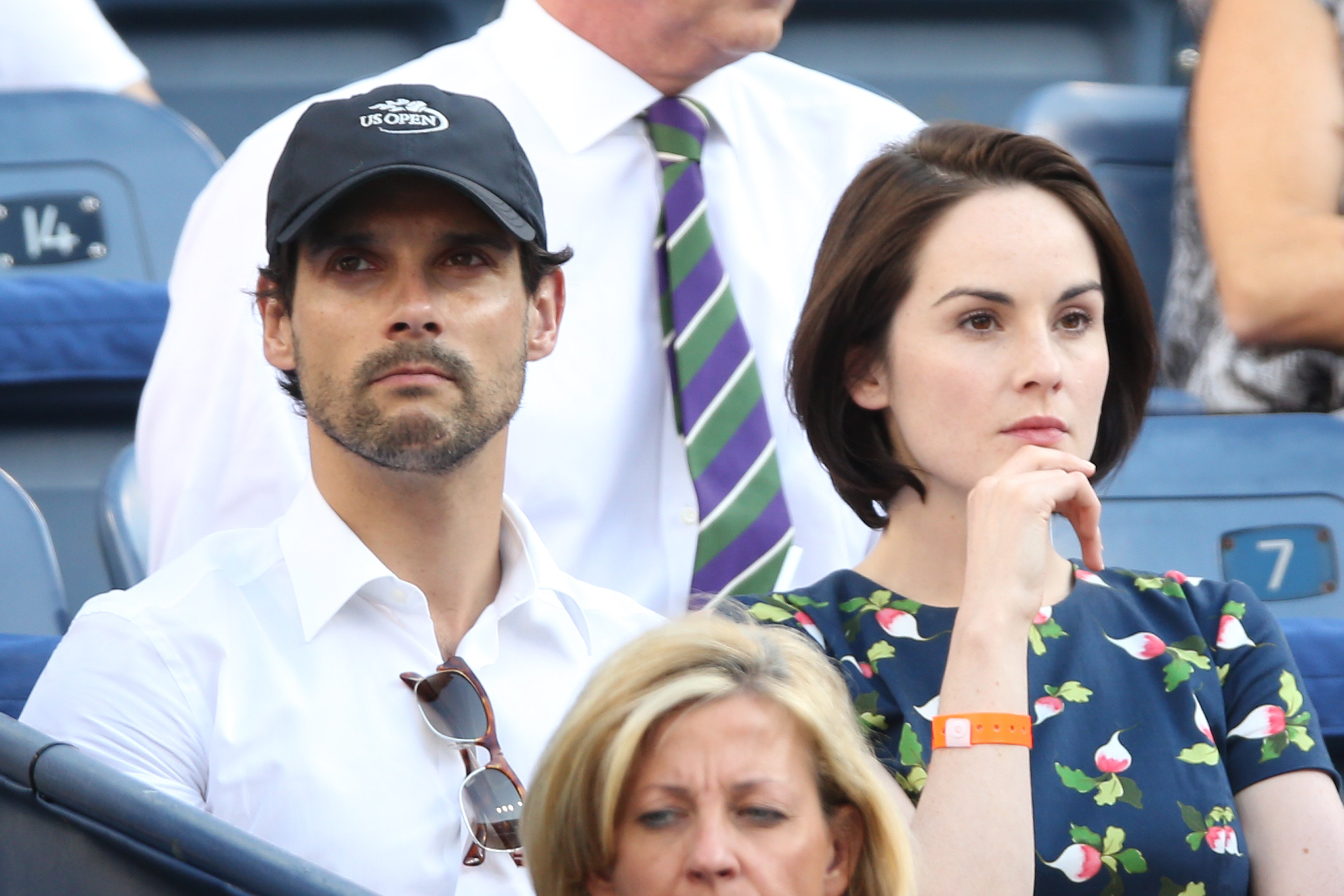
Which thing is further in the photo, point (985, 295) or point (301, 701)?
point (985, 295)

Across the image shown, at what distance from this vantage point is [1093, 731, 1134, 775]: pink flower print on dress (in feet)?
4.70

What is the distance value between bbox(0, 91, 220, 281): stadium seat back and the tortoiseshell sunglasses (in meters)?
1.53

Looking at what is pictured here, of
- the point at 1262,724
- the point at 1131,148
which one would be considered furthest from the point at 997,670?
the point at 1131,148

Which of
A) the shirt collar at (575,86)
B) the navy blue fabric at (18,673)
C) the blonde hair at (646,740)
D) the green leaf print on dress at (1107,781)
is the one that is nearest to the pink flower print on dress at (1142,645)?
the green leaf print on dress at (1107,781)

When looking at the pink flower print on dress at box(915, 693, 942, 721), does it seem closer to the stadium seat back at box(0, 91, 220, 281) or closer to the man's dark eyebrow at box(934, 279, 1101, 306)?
the man's dark eyebrow at box(934, 279, 1101, 306)

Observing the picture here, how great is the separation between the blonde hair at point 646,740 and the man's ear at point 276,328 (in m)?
0.47

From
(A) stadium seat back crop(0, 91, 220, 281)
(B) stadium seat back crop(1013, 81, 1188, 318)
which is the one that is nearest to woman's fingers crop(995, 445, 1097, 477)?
(B) stadium seat back crop(1013, 81, 1188, 318)

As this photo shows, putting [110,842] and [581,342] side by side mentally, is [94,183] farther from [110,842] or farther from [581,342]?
[110,842]

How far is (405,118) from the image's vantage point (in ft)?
4.87

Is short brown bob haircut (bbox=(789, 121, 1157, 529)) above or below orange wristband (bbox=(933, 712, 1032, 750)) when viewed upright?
above

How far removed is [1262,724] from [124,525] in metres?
1.30

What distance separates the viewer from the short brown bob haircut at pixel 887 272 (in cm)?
159

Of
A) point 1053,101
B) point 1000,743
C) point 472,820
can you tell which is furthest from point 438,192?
point 1053,101

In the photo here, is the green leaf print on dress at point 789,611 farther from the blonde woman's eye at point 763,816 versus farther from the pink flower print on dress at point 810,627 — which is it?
the blonde woman's eye at point 763,816
